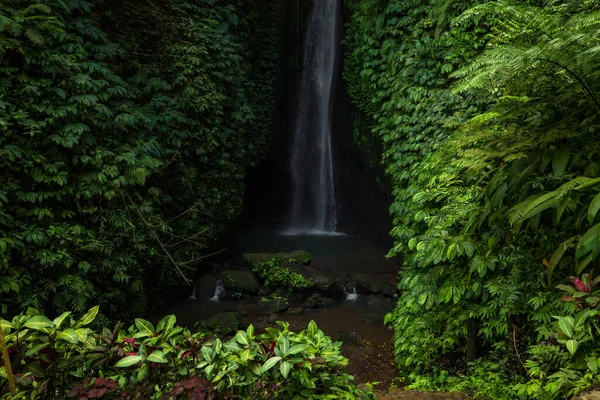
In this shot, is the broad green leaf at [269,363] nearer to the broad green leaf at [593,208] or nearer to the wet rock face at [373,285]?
the broad green leaf at [593,208]

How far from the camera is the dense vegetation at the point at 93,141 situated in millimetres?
5281

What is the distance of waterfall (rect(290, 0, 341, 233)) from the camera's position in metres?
16.0

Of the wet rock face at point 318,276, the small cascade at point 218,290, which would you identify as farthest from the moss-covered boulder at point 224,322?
the wet rock face at point 318,276

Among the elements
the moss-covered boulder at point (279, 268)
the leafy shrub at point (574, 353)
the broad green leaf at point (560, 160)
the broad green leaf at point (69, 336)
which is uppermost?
the broad green leaf at point (560, 160)

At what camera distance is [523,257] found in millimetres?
3832

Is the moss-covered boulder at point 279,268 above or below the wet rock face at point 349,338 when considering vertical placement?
above

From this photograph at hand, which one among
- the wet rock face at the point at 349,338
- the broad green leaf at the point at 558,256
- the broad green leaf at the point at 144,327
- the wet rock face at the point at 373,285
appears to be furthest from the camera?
the wet rock face at the point at 373,285

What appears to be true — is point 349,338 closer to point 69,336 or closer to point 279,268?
point 279,268

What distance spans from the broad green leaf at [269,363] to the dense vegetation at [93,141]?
14.4 feet

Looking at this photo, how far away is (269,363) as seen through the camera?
1967 millimetres

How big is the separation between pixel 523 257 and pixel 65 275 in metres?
5.39

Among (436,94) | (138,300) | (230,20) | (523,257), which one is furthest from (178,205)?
(523,257)

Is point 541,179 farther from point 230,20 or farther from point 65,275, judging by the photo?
point 230,20

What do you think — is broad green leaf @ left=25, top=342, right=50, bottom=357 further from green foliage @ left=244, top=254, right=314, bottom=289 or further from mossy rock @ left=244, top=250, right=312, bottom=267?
mossy rock @ left=244, top=250, right=312, bottom=267
